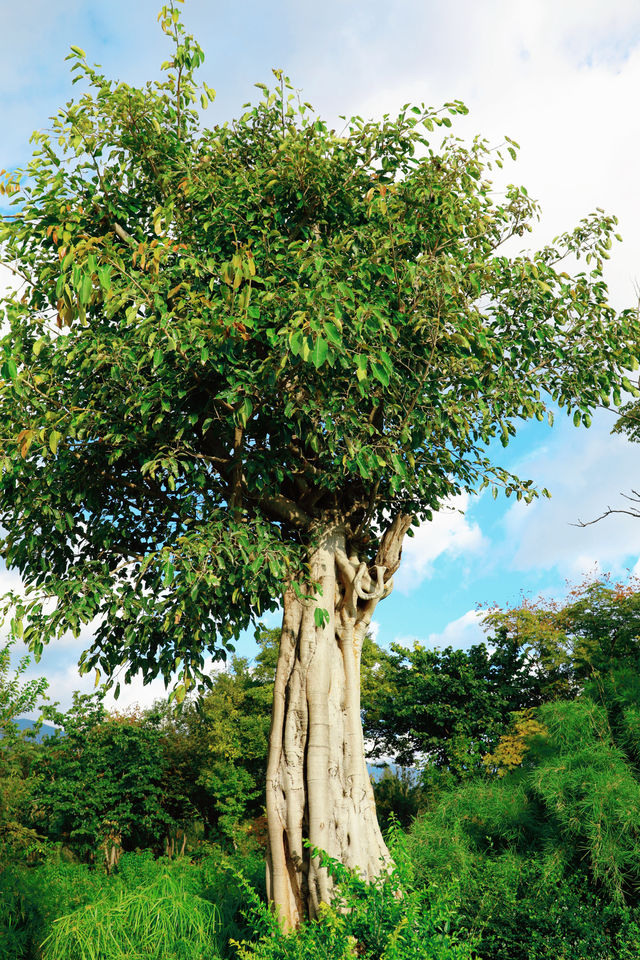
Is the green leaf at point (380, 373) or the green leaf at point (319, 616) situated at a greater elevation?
the green leaf at point (380, 373)

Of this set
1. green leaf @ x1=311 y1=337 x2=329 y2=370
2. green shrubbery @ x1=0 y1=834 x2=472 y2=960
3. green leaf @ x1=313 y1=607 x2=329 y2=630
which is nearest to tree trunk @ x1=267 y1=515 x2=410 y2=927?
green leaf @ x1=313 y1=607 x2=329 y2=630

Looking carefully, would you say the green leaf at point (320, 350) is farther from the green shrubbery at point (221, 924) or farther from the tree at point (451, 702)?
the tree at point (451, 702)

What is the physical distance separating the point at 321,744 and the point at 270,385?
131 inches

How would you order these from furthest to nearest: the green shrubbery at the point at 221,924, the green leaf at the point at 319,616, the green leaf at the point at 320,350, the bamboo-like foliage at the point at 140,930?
the green leaf at the point at 319,616
the bamboo-like foliage at the point at 140,930
the green shrubbery at the point at 221,924
the green leaf at the point at 320,350

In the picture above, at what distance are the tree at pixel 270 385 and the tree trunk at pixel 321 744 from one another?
0.02 m

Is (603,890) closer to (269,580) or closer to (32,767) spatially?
(269,580)

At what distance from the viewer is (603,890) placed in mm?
7305

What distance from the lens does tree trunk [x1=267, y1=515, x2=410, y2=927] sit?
269 inches

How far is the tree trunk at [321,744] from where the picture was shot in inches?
269

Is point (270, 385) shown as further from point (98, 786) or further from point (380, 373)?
point (98, 786)

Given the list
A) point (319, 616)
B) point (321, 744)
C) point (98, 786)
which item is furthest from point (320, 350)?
point (98, 786)

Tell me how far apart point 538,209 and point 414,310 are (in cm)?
210

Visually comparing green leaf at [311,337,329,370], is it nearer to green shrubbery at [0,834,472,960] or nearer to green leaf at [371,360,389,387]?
green leaf at [371,360,389,387]

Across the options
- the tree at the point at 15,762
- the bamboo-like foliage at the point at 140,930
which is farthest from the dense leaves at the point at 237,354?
the tree at the point at 15,762
